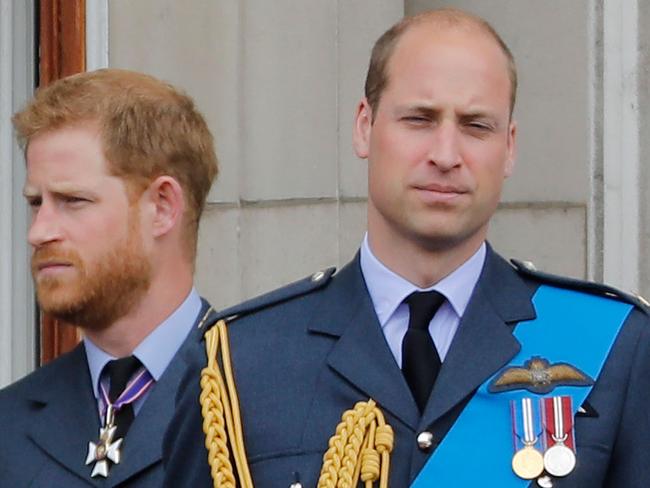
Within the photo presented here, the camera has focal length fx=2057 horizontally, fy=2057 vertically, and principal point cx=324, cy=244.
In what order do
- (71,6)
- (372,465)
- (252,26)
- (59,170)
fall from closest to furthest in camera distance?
(372,465), (59,170), (71,6), (252,26)

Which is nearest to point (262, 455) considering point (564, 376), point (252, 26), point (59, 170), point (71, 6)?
point (564, 376)

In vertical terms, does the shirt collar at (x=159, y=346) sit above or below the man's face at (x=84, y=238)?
below

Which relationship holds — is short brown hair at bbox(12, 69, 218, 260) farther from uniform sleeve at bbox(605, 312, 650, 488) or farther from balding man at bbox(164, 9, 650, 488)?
uniform sleeve at bbox(605, 312, 650, 488)

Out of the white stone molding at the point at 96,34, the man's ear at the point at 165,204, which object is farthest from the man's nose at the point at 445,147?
the white stone molding at the point at 96,34

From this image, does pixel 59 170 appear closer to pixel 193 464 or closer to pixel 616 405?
pixel 193 464

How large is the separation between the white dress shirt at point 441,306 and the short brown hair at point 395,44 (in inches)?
12.0

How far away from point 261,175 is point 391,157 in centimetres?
290

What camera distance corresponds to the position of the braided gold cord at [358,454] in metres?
3.54

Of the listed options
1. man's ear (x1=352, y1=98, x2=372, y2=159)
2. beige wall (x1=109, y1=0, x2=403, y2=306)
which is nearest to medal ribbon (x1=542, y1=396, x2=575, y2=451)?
man's ear (x1=352, y1=98, x2=372, y2=159)

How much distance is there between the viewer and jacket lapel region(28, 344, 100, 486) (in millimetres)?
4355

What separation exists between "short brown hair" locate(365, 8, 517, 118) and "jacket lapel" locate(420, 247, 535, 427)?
0.32 m

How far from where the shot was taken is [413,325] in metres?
3.66

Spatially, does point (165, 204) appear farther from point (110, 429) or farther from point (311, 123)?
point (311, 123)

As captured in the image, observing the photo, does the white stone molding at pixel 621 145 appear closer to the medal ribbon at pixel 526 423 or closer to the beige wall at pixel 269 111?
the beige wall at pixel 269 111
